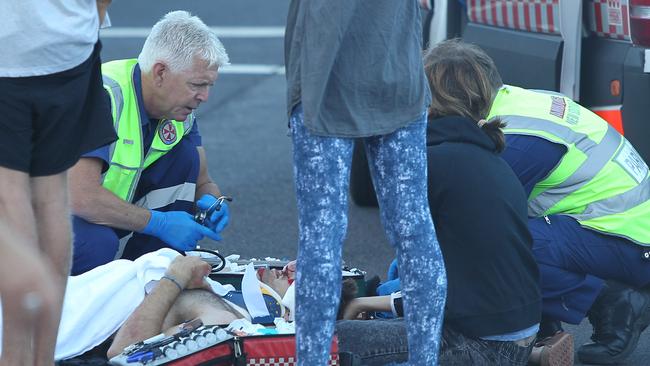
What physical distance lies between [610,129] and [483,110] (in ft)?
2.22

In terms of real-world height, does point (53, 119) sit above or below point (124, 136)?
above

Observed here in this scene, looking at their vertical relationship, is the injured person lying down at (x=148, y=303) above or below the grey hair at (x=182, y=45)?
below

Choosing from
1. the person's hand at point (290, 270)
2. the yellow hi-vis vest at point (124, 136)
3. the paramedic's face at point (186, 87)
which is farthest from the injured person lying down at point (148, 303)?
the paramedic's face at point (186, 87)

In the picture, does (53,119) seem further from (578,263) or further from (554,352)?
(578,263)

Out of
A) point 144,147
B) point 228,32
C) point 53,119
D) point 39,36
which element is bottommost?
point 228,32

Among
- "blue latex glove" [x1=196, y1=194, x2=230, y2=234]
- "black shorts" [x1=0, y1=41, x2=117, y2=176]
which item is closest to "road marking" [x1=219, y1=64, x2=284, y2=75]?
"blue latex glove" [x1=196, y1=194, x2=230, y2=234]

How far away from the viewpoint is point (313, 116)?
2.98 metres

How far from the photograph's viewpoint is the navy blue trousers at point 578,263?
4059 millimetres

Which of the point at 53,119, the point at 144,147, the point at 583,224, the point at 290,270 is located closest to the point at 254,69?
the point at 144,147

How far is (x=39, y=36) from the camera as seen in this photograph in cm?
303

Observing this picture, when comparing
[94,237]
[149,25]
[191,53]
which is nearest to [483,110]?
[191,53]

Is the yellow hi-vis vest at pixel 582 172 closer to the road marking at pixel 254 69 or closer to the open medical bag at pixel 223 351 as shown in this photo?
the open medical bag at pixel 223 351

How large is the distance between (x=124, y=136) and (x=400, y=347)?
1.15 meters

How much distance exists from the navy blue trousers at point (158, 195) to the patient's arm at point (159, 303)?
1.16 ft
